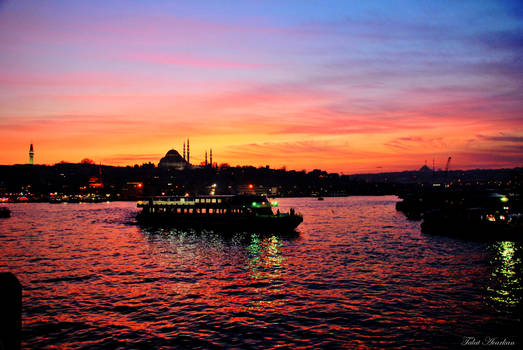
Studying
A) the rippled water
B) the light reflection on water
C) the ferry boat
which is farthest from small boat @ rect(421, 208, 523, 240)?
the ferry boat

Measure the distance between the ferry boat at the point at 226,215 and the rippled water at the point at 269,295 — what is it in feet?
45.0

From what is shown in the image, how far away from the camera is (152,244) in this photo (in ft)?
177

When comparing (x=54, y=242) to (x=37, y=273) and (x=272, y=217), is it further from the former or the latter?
(x=272, y=217)

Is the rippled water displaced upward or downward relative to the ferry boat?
downward

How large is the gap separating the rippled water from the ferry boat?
45.0ft

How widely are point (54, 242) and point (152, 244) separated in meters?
14.7

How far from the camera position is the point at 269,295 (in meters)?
26.0

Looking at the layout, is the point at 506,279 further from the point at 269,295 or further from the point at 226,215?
the point at 226,215

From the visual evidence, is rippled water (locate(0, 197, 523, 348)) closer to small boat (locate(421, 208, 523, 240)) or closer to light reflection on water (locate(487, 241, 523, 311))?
light reflection on water (locate(487, 241, 523, 311))

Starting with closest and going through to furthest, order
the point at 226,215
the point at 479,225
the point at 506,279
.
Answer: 1. the point at 506,279
2. the point at 479,225
3. the point at 226,215

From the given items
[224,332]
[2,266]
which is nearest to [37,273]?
[2,266]

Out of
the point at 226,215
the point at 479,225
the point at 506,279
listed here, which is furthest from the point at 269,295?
the point at 226,215

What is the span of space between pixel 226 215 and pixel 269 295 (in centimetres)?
4352

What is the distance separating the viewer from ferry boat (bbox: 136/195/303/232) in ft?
207
